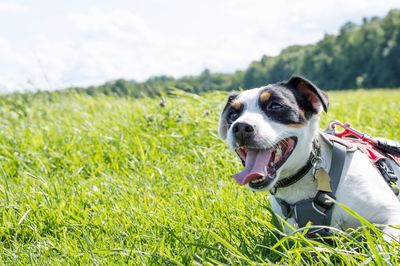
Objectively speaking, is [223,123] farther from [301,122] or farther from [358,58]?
[358,58]

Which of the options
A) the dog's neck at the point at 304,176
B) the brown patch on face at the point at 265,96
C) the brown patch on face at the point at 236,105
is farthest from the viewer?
the brown patch on face at the point at 236,105

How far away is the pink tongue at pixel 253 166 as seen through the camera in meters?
2.86

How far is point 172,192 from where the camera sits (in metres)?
3.89

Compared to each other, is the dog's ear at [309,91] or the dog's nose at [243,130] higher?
the dog's ear at [309,91]

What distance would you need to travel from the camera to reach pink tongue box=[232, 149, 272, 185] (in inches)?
112

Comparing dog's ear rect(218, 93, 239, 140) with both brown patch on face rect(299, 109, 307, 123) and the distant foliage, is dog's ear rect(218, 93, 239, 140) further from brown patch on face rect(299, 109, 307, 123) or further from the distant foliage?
the distant foliage

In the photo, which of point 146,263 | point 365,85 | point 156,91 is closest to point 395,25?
point 365,85

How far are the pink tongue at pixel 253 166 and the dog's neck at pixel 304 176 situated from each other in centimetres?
13

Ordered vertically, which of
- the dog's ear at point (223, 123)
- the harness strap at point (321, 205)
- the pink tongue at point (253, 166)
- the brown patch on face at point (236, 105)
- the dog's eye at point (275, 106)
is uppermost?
the dog's eye at point (275, 106)

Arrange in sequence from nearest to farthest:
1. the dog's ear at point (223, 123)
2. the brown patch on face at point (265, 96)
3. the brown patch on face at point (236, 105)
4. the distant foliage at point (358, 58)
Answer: the brown patch on face at point (265, 96) → the brown patch on face at point (236, 105) → the dog's ear at point (223, 123) → the distant foliage at point (358, 58)

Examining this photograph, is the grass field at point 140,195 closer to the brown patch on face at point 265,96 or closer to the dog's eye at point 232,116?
the dog's eye at point 232,116

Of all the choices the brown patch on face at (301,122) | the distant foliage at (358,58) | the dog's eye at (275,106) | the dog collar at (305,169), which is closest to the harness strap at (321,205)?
the dog collar at (305,169)

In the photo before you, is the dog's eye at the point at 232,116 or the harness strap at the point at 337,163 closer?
the harness strap at the point at 337,163

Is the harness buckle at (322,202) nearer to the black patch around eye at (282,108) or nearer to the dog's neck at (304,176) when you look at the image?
the dog's neck at (304,176)
